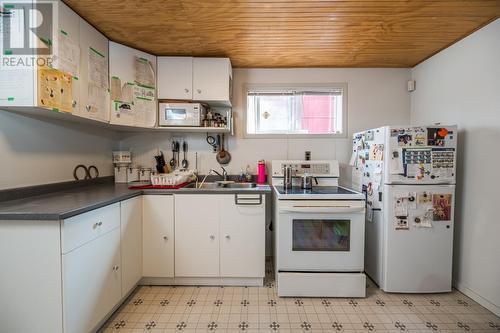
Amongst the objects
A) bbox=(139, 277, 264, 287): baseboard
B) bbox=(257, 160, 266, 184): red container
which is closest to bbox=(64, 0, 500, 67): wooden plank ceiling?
bbox=(257, 160, 266, 184): red container

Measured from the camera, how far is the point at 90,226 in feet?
4.81

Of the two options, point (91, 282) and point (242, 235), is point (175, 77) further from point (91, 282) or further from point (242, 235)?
point (91, 282)

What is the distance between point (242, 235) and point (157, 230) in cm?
78

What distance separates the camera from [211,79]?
241cm

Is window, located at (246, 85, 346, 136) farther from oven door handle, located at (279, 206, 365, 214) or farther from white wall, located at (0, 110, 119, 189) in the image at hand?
white wall, located at (0, 110, 119, 189)

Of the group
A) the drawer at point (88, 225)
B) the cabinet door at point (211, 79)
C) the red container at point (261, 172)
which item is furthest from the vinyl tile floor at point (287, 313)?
the cabinet door at point (211, 79)

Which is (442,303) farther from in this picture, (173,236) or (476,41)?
(173,236)

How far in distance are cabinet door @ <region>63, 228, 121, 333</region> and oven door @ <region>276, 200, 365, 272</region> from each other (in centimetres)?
129

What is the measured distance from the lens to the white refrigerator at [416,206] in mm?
1957

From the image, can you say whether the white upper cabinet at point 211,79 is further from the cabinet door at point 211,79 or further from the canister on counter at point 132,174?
the canister on counter at point 132,174

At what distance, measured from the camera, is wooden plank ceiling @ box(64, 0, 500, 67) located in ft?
5.42

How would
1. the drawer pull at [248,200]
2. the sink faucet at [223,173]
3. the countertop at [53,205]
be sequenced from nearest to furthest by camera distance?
the countertop at [53,205] < the drawer pull at [248,200] < the sink faucet at [223,173]

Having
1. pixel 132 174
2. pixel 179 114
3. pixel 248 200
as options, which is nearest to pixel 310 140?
pixel 248 200

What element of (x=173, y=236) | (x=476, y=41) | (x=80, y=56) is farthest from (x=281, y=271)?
(x=476, y=41)
